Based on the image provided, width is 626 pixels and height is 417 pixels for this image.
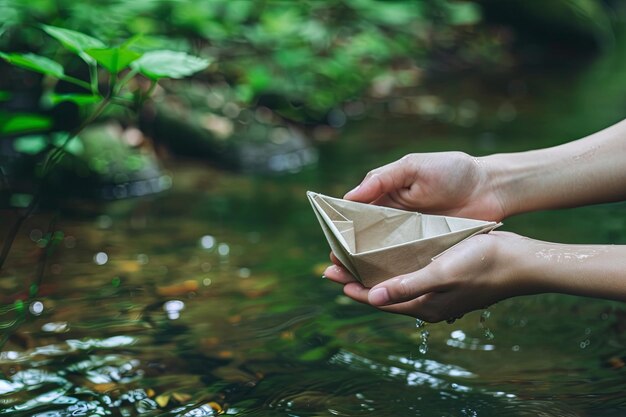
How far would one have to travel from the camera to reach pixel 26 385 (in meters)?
2.62

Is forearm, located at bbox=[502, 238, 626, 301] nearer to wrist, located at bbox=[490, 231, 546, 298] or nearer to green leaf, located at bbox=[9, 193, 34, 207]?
wrist, located at bbox=[490, 231, 546, 298]

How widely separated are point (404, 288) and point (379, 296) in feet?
0.24

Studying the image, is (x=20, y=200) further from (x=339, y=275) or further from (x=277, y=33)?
(x=339, y=275)

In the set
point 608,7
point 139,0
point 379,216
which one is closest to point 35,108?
point 139,0

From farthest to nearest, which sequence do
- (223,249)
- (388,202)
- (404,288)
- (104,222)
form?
(104,222) → (223,249) → (388,202) → (404,288)

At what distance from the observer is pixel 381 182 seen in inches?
102

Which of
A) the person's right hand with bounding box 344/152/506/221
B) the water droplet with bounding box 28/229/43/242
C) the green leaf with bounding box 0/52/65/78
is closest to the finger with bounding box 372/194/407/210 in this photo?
the person's right hand with bounding box 344/152/506/221

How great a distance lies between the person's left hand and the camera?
2.11 meters

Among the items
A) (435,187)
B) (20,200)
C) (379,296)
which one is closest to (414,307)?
(379,296)

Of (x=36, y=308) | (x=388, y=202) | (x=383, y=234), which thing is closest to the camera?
(x=383, y=234)

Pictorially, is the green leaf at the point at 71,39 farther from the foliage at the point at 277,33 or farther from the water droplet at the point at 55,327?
the water droplet at the point at 55,327

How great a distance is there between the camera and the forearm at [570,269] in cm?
221

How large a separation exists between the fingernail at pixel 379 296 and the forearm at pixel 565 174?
30.7 inches

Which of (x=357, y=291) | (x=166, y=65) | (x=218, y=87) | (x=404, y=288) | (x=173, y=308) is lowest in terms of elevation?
(x=173, y=308)
